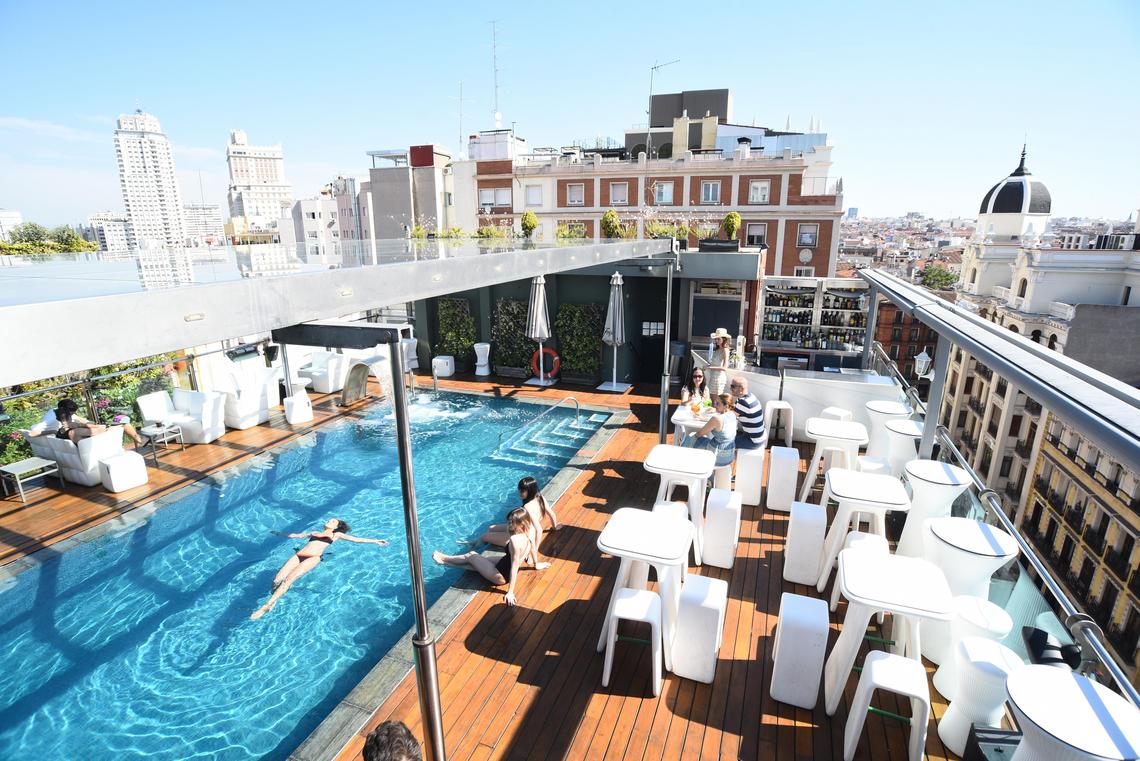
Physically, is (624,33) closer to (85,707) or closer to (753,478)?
(753,478)

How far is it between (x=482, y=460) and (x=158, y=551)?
3922 millimetres

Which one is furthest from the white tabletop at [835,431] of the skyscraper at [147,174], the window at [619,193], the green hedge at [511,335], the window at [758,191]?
the skyscraper at [147,174]

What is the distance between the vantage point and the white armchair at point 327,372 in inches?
442

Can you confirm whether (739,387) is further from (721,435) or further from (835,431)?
(835,431)

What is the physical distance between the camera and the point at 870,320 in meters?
8.85

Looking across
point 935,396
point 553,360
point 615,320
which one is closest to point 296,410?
point 553,360

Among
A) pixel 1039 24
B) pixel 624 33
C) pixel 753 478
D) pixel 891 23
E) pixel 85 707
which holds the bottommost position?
pixel 85 707

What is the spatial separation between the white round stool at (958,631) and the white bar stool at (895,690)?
1.18 ft

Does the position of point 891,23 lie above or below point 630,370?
above

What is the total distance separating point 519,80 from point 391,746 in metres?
32.3

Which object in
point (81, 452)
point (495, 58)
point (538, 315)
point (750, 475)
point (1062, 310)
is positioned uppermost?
point (495, 58)

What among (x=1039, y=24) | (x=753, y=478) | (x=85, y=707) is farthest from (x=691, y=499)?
(x=1039, y=24)

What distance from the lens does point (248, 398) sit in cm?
929

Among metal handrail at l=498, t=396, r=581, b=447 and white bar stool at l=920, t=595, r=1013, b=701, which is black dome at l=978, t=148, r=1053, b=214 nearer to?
metal handrail at l=498, t=396, r=581, b=447
